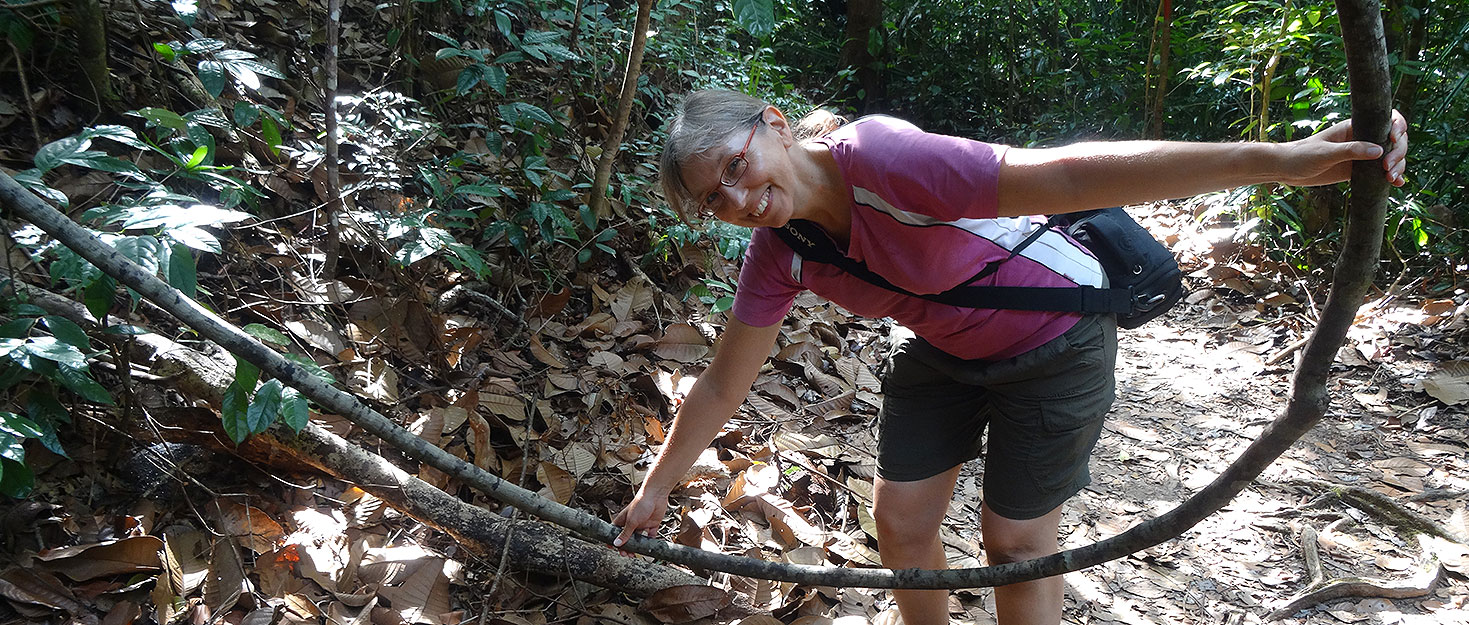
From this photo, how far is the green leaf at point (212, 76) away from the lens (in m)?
2.17

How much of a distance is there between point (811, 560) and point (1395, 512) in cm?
208

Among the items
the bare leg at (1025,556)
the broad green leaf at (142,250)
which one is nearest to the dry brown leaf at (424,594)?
the broad green leaf at (142,250)

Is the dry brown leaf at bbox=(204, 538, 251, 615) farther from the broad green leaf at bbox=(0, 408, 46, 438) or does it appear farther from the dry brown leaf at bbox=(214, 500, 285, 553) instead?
the broad green leaf at bbox=(0, 408, 46, 438)

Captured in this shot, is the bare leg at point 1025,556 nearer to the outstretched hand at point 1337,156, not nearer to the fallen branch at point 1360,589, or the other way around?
the outstretched hand at point 1337,156

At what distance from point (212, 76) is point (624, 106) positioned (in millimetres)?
1314

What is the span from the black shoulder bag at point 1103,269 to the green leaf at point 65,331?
1.39m

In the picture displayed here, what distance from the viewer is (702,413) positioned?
6.32ft

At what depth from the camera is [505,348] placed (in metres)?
2.96

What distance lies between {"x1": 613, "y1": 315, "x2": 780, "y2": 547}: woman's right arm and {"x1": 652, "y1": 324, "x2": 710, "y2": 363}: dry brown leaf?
1.35 metres

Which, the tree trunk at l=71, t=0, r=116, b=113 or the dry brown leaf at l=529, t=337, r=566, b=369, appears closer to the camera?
the tree trunk at l=71, t=0, r=116, b=113

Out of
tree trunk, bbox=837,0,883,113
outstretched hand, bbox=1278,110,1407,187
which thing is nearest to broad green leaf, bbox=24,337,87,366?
outstretched hand, bbox=1278,110,1407,187

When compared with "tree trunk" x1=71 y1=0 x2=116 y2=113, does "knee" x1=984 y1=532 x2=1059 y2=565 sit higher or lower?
lower

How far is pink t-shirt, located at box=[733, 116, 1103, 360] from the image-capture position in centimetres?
144

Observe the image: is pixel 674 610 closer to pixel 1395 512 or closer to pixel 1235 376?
pixel 1395 512
